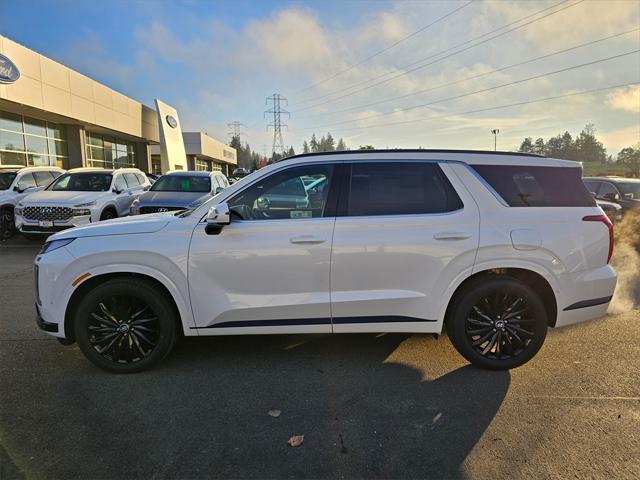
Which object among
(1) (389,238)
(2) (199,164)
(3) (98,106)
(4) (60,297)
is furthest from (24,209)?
(2) (199,164)

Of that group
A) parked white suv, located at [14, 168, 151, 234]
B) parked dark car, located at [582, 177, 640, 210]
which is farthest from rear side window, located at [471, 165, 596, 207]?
parked dark car, located at [582, 177, 640, 210]

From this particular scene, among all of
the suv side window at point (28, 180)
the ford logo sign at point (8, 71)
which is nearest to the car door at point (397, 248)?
the suv side window at point (28, 180)

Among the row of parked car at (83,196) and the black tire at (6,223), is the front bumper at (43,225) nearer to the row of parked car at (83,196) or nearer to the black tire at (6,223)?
Answer: the row of parked car at (83,196)

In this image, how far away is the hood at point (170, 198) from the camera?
9.33 m

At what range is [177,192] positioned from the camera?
413 inches

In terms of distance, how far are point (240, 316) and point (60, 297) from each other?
1.51 meters

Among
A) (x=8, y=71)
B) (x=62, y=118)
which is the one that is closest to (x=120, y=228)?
(x=8, y=71)

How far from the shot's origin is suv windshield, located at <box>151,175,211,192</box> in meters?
10.9

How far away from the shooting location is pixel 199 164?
64562 millimetres

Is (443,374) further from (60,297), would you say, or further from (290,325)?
(60,297)

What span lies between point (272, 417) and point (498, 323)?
2083 millimetres

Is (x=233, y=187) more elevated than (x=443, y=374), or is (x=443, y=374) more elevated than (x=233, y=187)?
(x=233, y=187)

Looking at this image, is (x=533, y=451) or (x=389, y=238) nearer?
(x=533, y=451)

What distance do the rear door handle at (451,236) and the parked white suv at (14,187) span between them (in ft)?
37.5
